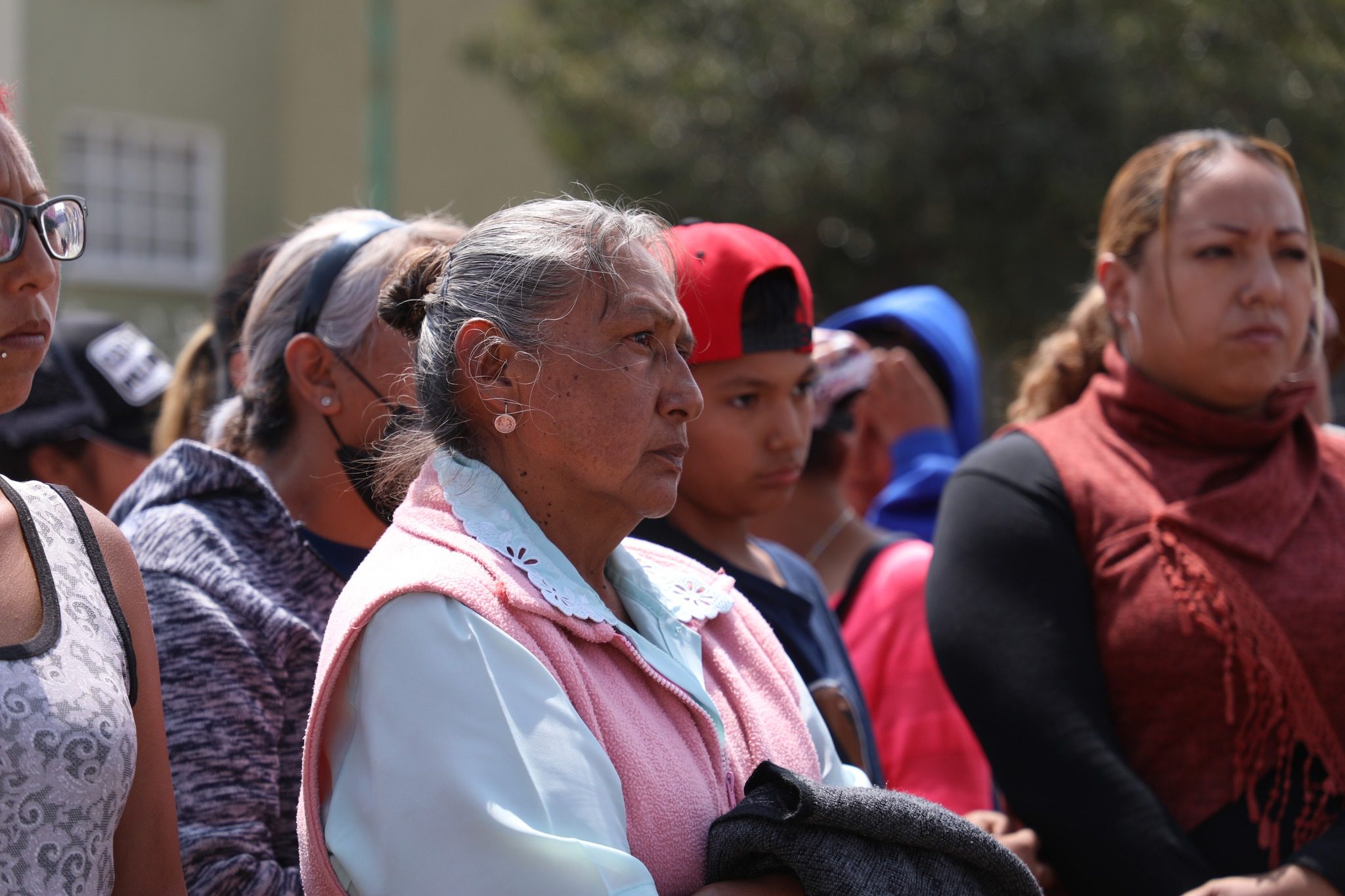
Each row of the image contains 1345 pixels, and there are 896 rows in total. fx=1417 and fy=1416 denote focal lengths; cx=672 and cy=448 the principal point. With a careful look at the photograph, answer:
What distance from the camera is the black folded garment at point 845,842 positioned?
5.64 feet

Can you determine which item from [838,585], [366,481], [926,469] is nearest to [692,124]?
[926,469]

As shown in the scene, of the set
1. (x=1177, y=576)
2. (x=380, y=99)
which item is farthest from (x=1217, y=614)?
(x=380, y=99)

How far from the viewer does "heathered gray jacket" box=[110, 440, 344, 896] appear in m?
2.07

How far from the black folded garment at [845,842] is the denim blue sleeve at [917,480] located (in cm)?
256

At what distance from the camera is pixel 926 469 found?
14.2ft

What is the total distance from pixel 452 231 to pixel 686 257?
0.44 m

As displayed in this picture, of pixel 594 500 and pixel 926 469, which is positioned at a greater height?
pixel 594 500

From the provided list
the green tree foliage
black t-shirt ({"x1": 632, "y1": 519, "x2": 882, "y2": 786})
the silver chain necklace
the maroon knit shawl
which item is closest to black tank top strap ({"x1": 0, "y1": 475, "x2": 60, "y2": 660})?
black t-shirt ({"x1": 632, "y1": 519, "x2": 882, "y2": 786})

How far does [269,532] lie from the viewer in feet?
7.80

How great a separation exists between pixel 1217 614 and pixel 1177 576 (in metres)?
0.10

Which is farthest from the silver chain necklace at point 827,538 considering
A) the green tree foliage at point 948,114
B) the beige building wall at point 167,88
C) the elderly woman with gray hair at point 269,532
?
the beige building wall at point 167,88

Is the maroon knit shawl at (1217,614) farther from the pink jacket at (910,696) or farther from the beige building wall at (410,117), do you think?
the beige building wall at (410,117)

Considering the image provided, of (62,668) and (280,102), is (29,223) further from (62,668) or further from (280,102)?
(280,102)

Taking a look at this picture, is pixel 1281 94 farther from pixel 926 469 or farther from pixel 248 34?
pixel 248 34
